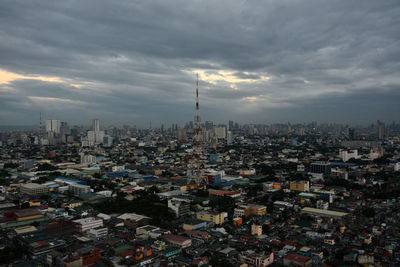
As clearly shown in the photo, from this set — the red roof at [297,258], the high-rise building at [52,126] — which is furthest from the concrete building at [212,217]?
the high-rise building at [52,126]

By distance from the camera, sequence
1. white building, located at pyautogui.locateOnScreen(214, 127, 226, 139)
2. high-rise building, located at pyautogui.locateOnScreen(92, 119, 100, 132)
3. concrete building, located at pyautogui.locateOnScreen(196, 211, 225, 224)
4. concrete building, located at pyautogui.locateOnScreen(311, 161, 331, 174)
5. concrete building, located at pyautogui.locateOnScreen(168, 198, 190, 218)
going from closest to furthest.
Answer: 1. concrete building, located at pyautogui.locateOnScreen(196, 211, 225, 224)
2. concrete building, located at pyautogui.locateOnScreen(168, 198, 190, 218)
3. concrete building, located at pyautogui.locateOnScreen(311, 161, 331, 174)
4. white building, located at pyautogui.locateOnScreen(214, 127, 226, 139)
5. high-rise building, located at pyautogui.locateOnScreen(92, 119, 100, 132)

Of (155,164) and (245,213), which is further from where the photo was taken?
(155,164)

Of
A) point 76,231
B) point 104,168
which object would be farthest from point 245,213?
point 104,168

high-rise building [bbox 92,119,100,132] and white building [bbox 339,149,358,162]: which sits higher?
high-rise building [bbox 92,119,100,132]

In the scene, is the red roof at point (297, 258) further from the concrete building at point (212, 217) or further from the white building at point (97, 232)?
the white building at point (97, 232)

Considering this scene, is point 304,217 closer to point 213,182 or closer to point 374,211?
point 374,211

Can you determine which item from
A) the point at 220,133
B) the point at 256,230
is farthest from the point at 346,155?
the point at 220,133

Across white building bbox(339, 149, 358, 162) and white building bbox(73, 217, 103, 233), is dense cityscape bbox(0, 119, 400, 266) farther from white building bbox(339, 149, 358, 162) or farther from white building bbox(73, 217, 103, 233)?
white building bbox(339, 149, 358, 162)

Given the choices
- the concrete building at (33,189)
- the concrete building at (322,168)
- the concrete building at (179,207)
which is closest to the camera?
the concrete building at (179,207)

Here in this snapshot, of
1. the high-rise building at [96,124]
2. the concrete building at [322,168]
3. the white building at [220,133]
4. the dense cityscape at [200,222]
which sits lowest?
the dense cityscape at [200,222]

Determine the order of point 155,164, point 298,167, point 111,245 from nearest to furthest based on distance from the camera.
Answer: point 111,245
point 298,167
point 155,164

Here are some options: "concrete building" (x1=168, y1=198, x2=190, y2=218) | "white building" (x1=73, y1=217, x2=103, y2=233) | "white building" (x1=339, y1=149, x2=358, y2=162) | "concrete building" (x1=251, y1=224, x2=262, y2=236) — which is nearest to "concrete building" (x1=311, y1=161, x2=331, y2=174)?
"white building" (x1=339, y1=149, x2=358, y2=162)
